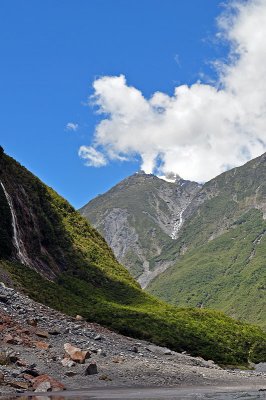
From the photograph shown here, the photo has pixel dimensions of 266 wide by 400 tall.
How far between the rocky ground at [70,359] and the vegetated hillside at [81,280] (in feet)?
27.3

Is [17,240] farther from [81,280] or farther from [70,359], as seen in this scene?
[70,359]

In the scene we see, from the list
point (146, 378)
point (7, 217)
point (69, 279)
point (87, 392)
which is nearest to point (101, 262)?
point (69, 279)

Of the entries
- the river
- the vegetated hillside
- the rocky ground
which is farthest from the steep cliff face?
the river

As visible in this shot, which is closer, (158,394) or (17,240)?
(158,394)

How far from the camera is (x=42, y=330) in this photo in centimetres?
4272

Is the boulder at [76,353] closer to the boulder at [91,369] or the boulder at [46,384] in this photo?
the boulder at [91,369]

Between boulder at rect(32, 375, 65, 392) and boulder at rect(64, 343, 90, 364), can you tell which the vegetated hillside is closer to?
boulder at rect(64, 343, 90, 364)

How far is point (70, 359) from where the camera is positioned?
118ft

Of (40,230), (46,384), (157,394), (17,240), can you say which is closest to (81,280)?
(40,230)

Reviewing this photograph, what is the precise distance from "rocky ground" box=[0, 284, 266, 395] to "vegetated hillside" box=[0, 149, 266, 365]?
327 inches

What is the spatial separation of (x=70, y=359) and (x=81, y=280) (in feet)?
153

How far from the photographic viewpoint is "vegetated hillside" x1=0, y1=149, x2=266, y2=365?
194 feet

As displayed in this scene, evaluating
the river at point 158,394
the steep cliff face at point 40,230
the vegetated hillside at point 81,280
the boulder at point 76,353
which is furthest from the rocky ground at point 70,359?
the steep cliff face at point 40,230

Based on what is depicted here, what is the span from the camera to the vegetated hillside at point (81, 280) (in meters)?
59.0
